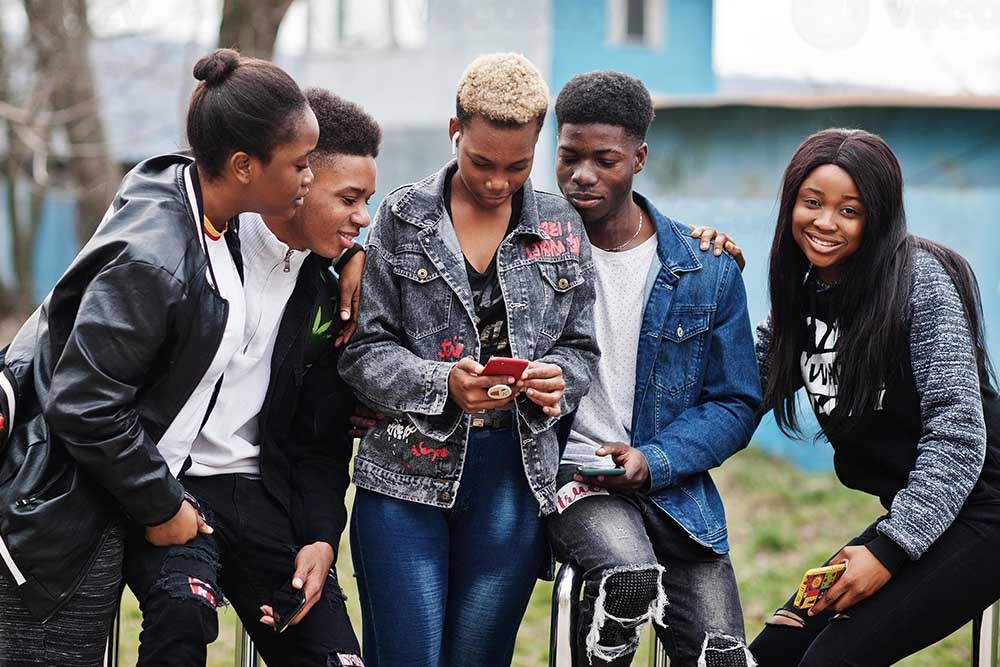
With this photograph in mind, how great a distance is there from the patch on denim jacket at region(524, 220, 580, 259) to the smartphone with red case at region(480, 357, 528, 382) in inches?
14.4

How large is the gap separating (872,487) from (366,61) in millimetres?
11609

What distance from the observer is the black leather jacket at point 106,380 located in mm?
2432

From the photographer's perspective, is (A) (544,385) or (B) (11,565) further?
(A) (544,385)

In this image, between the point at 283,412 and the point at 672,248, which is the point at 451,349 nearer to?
the point at 283,412

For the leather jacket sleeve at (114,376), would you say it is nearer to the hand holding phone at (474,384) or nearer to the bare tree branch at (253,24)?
the hand holding phone at (474,384)

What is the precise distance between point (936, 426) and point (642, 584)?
2.70 ft

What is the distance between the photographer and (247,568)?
289 cm

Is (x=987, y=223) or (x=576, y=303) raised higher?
(x=576, y=303)

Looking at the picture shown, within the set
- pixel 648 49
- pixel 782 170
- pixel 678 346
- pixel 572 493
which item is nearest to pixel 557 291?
pixel 678 346

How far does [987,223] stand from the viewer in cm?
759

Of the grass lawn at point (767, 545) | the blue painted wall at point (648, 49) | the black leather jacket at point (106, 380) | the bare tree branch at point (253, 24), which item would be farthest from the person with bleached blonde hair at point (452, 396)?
the blue painted wall at point (648, 49)

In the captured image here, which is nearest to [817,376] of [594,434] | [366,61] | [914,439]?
[914,439]

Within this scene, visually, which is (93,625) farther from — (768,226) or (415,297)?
(768,226)

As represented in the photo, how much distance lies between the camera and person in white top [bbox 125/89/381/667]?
2.86 m
